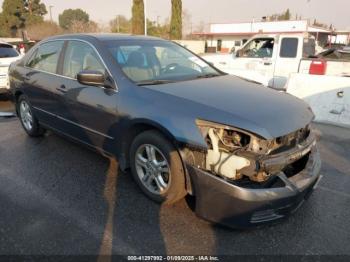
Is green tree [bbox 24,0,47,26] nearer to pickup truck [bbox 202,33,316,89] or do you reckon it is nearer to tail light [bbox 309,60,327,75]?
pickup truck [bbox 202,33,316,89]

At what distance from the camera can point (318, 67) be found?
301 inches

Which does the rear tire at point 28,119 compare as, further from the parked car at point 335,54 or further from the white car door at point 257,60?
the parked car at point 335,54

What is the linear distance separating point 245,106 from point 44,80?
2971mm

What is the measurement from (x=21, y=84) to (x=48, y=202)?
8.48 ft

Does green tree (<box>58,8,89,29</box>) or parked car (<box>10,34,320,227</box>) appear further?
green tree (<box>58,8,89,29</box>)

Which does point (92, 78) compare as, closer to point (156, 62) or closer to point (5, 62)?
point (156, 62)

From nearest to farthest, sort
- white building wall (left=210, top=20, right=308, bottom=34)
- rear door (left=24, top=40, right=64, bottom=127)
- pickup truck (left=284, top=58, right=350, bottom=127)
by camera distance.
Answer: rear door (left=24, top=40, right=64, bottom=127) < pickup truck (left=284, top=58, right=350, bottom=127) < white building wall (left=210, top=20, right=308, bottom=34)

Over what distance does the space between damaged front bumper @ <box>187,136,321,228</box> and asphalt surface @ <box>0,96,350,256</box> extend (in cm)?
22

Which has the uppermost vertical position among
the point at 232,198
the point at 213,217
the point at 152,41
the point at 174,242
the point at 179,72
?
the point at 152,41

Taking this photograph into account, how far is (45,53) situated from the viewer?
4.65 m

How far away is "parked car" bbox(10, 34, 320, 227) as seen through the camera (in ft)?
8.45

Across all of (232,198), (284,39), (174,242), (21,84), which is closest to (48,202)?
(174,242)

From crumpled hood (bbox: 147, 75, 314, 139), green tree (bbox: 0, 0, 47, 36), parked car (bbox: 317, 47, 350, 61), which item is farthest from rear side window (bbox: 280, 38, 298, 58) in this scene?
green tree (bbox: 0, 0, 47, 36)

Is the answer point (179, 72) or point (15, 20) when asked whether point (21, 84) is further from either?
point (15, 20)
